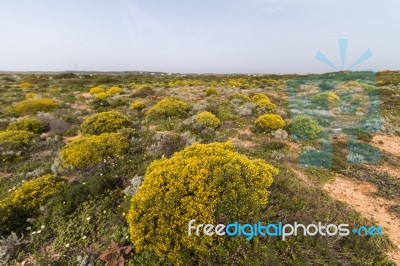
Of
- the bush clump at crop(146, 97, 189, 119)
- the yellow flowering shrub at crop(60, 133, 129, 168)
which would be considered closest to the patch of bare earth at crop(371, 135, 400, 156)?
the bush clump at crop(146, 97, 189, 119)

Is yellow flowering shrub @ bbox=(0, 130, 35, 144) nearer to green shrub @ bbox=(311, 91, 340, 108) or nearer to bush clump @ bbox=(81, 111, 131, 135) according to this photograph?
bush clump @ bbox=(81, 111, 131, 135)

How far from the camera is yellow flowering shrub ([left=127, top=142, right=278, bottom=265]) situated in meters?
4.32

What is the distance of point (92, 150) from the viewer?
8359mm

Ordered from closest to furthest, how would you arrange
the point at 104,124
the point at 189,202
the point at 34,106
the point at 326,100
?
1. the point at 189,202
2. the point at 104,124
3. the point at 34,106
4. the point at 326,100

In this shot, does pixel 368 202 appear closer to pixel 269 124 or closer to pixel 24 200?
pixel 269 124

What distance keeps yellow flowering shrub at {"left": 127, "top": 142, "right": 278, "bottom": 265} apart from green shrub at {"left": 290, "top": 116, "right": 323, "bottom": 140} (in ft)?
22.5

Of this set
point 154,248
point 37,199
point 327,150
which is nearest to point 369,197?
point 327,150

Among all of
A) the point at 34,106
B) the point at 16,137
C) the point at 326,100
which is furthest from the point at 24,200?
the point at 326,100

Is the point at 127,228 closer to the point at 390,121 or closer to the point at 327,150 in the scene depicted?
the point at 327,150

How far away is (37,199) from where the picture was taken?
613 centimetres

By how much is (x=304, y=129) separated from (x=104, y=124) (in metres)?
9.51

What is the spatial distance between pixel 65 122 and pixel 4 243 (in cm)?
1024

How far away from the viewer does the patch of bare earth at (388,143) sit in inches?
403

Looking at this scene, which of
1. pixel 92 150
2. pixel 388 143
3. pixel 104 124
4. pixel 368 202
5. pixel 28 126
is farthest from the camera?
pixel 28 126
